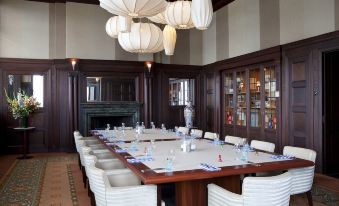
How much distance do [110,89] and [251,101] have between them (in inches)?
166

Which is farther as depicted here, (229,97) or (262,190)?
(229,97)

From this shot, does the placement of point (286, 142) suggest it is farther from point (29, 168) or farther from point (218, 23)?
point (29, 168)

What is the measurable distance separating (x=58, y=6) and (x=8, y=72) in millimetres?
2371

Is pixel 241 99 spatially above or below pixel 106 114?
above

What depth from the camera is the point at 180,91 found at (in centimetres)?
1054

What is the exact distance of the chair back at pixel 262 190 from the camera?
2.45 metres

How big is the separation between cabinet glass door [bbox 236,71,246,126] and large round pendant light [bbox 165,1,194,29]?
14.3ft

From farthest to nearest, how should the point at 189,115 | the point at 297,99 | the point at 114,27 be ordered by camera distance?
the point at 189,115 → the point at 297,99 → the point at 114,27

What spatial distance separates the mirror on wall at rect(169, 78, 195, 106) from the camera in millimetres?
10367

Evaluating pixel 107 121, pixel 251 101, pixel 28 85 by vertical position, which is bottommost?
pixel 107 121

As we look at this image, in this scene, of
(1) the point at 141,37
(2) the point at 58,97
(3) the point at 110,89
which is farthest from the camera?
(3) the point at 110,89

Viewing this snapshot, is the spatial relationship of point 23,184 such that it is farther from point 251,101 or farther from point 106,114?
point 251,101

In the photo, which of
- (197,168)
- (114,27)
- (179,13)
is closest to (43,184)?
(114,27)

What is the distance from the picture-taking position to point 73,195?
4734 mm
